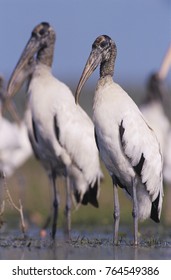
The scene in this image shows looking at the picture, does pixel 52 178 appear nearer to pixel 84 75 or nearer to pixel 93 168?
pixel 93 168

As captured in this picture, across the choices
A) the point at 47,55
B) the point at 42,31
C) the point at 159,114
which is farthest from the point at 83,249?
the point at 159,114

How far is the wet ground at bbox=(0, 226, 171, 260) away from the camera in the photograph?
988 centimetres

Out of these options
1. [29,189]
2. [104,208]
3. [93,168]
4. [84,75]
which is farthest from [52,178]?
[29,189]

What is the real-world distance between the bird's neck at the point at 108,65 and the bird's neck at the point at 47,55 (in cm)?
194

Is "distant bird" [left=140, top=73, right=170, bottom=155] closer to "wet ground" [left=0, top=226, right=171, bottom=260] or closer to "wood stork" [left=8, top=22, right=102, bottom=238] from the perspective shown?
"wood stork" [left=8, top=22, right=102, bottom=238]

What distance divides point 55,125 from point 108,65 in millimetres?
1525

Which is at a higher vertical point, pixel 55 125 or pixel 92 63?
pixel 92 63

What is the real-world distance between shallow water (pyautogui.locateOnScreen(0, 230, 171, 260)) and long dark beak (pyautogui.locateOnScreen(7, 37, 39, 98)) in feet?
6.52

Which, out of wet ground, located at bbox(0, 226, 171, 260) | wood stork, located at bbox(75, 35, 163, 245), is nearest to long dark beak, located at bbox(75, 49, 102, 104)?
wood stork, located at bbox(75, 35, 163, 245)

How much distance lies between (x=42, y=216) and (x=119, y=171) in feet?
20.0

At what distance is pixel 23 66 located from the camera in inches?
509

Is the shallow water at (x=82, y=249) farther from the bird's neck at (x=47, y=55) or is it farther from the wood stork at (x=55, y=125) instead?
the bird's neck at (x=47, y=55)

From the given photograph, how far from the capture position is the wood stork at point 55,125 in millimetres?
12383

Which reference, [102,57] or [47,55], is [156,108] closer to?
[47,55]
